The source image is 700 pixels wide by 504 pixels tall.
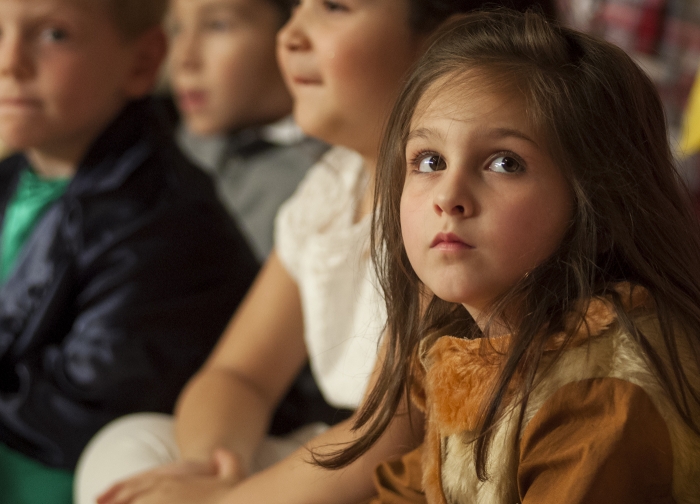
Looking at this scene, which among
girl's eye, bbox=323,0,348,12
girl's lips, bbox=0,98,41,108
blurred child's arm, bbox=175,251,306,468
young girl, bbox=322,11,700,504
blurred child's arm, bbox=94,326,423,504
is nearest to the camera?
young girl, bbox=322,11,700,504

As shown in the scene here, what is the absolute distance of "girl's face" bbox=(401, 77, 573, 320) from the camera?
510mm

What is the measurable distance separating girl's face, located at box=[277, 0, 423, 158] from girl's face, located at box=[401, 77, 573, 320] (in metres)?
0.24

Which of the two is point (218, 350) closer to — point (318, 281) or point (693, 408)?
point (318, 281)

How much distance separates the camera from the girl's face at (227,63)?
1.23m

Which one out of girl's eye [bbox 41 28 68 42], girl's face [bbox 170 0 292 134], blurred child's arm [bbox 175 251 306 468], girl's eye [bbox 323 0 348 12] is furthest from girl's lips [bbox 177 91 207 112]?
girl's eye [bbox 323 0 348 12]

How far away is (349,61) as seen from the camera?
2.52ft

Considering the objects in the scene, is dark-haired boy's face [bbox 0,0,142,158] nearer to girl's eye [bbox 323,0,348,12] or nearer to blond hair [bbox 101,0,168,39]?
blond hair [bbox 101,0,168,39]

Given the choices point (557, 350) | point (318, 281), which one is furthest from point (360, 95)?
point (557, 350)

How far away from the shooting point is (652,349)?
0.50 metres

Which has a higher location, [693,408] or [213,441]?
[693,408]

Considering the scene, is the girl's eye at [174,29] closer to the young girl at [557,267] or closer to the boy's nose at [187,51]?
the boy's nose at [187,51]

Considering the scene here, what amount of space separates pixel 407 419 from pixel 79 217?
1.83 ft

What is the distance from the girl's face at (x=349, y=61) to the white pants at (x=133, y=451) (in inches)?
13.9

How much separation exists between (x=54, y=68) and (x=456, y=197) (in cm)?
68
